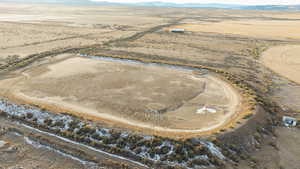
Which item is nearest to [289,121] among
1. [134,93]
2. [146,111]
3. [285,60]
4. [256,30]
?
[146,111]

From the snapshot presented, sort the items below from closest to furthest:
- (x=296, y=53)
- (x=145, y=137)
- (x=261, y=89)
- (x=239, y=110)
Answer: (x=145, y=137) < (x=239, y=110) < (x=261, y=89) < (x=296, y=53)

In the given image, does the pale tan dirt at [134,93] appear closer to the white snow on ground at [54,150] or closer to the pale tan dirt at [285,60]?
the white snow on ground at [54,150]

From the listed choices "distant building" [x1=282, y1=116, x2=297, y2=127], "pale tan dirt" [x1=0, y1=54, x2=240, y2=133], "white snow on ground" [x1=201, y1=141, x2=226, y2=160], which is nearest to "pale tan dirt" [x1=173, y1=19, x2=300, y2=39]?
"pale tan dirt" [x1=0, y1=54, x2=240, y2=133]

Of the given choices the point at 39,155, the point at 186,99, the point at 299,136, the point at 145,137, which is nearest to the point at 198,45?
the point at 186,99

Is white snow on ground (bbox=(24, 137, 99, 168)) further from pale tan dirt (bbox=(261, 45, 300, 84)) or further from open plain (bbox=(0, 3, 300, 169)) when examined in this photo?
pale tan dirt (bbox=(261, 45, 300, 84))

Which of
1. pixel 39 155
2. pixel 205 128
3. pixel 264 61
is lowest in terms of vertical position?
pixel 39 155

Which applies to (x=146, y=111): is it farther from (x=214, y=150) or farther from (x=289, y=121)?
(x=289, y=121)

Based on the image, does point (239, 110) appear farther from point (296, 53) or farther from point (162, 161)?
point (296, 53)
